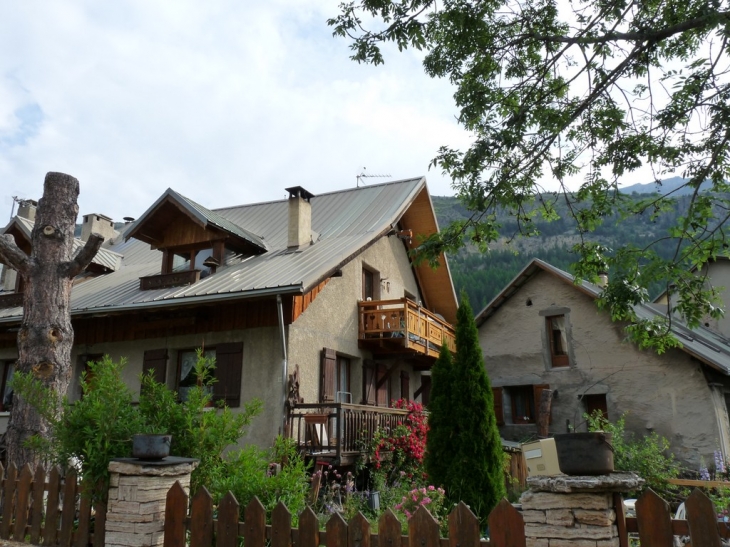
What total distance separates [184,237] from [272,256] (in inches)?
88.6

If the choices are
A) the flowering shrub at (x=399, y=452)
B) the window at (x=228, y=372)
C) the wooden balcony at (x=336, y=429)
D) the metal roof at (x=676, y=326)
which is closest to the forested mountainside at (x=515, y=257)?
the metal roof at (x=676, y=326)

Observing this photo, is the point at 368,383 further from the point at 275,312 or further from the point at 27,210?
the point at 27,210

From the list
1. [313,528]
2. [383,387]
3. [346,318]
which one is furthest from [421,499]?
[383,387]

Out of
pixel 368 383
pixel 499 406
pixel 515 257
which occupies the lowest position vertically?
pixel 499 406

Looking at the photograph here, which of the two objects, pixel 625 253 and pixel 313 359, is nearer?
pixel 625 253

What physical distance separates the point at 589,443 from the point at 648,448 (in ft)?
38.5

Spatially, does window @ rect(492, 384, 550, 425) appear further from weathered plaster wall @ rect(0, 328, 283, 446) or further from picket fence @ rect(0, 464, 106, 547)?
picket fence @ rect(0, 464, 106, 547)

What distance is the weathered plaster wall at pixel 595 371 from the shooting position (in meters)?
16.9

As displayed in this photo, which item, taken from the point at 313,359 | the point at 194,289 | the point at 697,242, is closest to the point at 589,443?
the point at 697,242

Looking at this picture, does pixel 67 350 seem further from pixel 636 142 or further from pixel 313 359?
pixel 636 142

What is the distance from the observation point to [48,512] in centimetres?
592

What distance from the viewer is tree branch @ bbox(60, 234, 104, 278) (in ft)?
28.2

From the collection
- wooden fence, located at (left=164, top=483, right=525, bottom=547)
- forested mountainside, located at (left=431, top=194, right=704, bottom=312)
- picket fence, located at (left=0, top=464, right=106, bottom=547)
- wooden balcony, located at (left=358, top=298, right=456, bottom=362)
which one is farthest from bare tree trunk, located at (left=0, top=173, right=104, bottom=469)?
forested mountainside, located at (left=431, top=194, right=704, bottom=312)

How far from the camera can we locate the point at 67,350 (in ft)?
28.2
